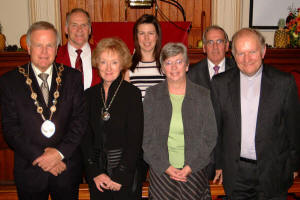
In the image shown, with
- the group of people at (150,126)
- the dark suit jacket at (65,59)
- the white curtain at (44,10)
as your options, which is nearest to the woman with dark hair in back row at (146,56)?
the dark suit jacket at (65,59)

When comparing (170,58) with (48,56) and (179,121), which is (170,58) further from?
(48,56)

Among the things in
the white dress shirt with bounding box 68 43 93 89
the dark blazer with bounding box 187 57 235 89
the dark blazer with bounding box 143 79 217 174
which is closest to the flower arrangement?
Answer: the dark blazer with bounding box 187 57 235 89

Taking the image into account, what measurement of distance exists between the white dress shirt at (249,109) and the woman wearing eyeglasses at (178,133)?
21cm

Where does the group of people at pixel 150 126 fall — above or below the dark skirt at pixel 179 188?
above

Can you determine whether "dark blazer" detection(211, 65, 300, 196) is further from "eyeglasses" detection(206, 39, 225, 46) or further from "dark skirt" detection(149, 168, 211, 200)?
"eyeglasses" detection(206, 39, 225, 46)

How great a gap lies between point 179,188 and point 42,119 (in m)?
1.05

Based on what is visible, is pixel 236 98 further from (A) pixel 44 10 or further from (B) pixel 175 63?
(A) pixel 44 10

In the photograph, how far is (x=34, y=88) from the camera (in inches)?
78.9

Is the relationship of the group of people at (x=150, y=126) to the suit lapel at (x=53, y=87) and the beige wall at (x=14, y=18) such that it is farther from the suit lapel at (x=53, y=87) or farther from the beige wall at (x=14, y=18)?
the beige wall at (x=14, y=18)

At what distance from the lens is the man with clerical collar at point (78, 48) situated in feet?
9.44

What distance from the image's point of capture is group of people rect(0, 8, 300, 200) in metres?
2.01

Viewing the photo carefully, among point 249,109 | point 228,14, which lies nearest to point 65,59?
point 249,109

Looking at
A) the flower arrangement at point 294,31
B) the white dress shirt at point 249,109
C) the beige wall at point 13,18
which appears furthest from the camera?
the beige wall at point 13,18

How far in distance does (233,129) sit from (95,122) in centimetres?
95
